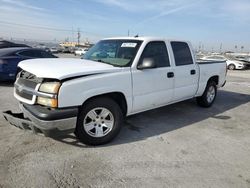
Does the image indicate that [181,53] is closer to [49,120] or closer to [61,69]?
[61,69]

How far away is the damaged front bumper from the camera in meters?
3.41

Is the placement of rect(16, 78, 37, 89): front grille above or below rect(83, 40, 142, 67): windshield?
below

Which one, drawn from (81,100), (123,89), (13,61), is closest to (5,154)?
(81,100)

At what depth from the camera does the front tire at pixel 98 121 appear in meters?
3.82

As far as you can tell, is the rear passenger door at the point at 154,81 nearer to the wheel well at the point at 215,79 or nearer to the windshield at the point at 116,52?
the windshield at the point at 116,52

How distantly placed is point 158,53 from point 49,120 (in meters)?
2.60

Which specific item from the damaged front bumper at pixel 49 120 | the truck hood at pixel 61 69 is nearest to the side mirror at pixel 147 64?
the truck hood at pixel 61 69

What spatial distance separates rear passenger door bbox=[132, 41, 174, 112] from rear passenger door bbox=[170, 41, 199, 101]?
26cm

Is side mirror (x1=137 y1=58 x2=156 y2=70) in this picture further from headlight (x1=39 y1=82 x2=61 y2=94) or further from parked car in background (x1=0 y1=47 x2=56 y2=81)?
parked car in background (x1=0 y1=47 x2=56 y2=81)

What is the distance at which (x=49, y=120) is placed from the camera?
3398 millimetres

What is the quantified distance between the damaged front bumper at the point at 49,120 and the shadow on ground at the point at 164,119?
0.63 meters

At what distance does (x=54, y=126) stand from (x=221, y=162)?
2.52m

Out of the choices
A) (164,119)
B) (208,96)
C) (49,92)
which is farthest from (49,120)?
(208,96)

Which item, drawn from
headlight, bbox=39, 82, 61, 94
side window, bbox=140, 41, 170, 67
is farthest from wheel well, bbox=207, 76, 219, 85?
headlight, bbox=39, 82, 61, 94
